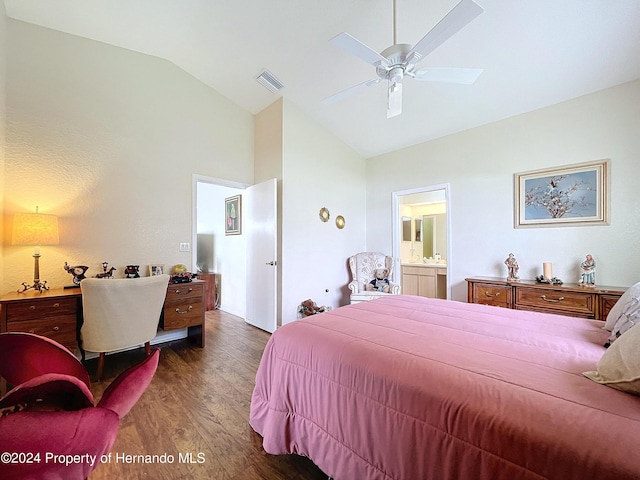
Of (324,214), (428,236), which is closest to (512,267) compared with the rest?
(428,236)

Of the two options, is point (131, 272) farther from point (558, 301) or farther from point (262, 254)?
point (558, 301)

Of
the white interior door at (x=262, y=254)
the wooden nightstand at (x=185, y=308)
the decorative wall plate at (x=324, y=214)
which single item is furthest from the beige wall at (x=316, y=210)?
the wooden nightstand at (x=185, y=308)

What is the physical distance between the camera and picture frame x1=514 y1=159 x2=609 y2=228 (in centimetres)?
284

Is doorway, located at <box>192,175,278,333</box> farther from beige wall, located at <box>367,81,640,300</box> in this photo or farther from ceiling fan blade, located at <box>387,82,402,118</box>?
beige wall, located at <box>367,81,640,300</box>

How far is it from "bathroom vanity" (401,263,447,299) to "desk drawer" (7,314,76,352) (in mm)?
4582

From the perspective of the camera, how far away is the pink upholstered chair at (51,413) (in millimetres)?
316

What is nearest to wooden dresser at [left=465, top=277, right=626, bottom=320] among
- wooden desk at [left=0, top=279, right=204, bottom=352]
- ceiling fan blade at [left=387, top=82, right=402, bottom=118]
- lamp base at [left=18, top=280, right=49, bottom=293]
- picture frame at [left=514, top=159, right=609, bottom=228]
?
picture frame at [left=514, top=159, right=609, bottom=228]

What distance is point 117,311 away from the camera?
7.46 ft

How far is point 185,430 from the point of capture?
1769 mm

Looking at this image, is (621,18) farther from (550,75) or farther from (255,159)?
(255,159)

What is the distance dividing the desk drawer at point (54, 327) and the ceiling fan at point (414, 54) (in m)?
3.05

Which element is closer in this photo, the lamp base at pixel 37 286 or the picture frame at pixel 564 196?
the lamp base at pixel 37 286

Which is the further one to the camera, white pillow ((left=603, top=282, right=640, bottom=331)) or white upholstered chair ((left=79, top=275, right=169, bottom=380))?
white upholstered chair ((left=79, top=275, right=169, bottom=380))

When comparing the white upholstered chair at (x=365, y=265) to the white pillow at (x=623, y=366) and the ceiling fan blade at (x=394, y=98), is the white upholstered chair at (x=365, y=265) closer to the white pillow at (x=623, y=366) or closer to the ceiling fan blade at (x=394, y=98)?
the ceiling fan blade at (x=394, y=98)
